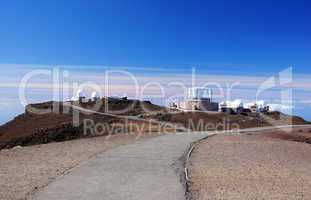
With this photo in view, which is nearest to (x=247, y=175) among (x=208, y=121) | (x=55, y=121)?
(x=208, y=121)

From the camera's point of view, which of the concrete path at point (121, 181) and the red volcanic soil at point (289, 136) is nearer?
the concrete path at point (121, 181)

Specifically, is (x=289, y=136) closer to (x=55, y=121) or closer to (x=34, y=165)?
(x=34, y=165)

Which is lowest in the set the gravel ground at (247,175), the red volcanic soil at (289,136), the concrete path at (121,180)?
the red volcanic soil at (289,136)

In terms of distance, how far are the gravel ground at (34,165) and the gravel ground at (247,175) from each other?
369cm

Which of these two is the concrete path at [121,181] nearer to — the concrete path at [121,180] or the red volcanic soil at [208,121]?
the concrete path at [121,180]

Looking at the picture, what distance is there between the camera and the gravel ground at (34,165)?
9.71 m

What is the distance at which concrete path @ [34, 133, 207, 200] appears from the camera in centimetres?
888

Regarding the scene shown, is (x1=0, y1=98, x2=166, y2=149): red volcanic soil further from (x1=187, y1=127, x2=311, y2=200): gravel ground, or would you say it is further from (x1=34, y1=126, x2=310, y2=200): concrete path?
(x1=34, y1=126, x2=310, y2=200): concrete path

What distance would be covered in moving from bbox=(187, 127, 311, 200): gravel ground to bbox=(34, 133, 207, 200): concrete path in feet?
2.14

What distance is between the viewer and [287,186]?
10.8m

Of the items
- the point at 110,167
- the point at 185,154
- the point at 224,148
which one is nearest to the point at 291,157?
the point at 224,148

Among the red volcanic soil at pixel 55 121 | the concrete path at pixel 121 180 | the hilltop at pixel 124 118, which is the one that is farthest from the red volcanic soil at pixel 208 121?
the concrete path at pixel 121 180

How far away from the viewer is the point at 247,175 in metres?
12.3

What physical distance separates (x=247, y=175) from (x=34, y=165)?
6491 millimetres
